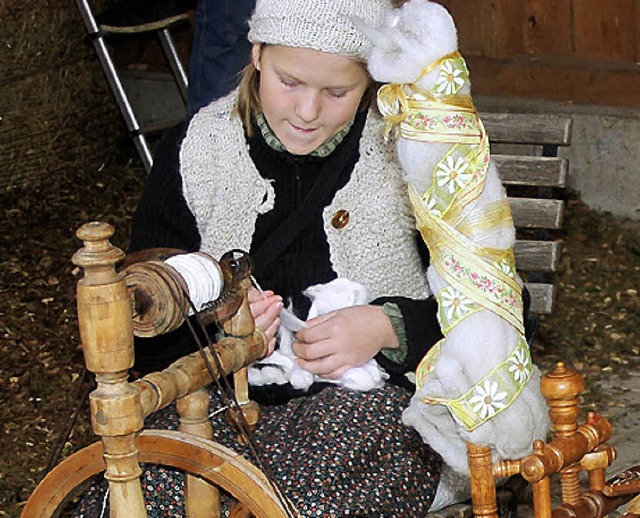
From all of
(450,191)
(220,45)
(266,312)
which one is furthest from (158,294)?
(220,45)

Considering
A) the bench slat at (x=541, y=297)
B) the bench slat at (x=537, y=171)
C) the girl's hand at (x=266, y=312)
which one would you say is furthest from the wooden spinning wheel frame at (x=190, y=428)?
the bench slat at (x=537, y=171)

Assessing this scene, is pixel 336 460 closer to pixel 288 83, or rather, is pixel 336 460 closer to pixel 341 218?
pixel 341 218

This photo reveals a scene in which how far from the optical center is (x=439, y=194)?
1697mm

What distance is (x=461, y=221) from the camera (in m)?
1.71

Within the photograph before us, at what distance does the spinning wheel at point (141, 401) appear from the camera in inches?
60.4

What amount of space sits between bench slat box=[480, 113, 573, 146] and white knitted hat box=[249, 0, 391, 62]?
32.6 inches

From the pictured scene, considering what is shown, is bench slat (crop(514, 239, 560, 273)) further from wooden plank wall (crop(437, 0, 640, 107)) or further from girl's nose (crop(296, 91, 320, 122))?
wooden plank wall (crop(437, 0, 640, 107))

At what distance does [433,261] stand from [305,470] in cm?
43

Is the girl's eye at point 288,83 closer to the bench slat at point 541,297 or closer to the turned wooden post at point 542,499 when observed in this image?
the turned wooden post at point 542,499

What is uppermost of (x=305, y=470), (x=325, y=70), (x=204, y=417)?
(x=325, y=70)

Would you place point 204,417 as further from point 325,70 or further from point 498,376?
point 325,70

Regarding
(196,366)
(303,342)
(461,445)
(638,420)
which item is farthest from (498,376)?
(638,420)

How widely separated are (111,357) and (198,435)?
0.94 feet

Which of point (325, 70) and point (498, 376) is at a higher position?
point (325, 70)
